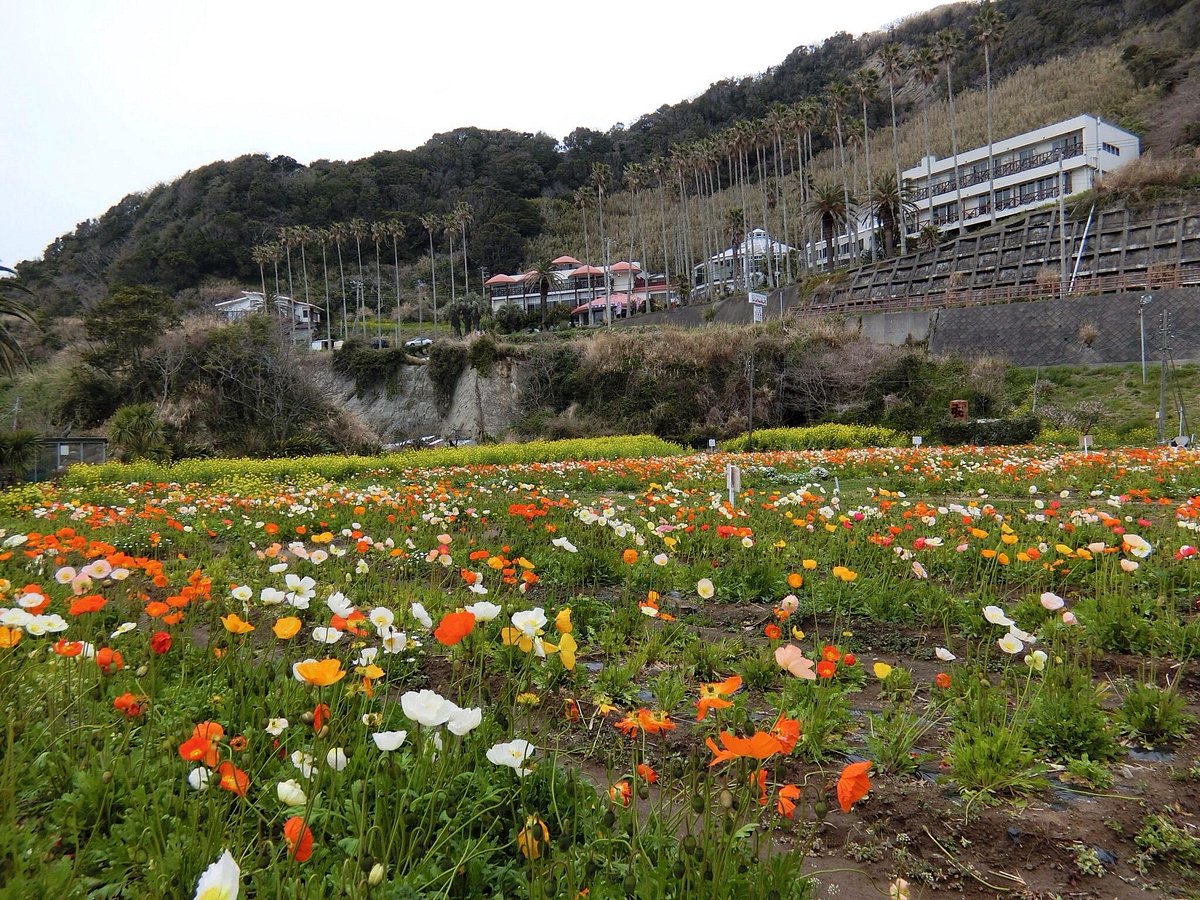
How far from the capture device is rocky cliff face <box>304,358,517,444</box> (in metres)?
31.2

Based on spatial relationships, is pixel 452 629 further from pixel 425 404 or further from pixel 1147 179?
pixel 1147 179

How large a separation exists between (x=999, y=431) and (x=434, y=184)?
276 feet

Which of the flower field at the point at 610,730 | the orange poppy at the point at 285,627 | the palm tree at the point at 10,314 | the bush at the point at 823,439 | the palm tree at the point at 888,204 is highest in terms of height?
the palm tree at the point at 888,204

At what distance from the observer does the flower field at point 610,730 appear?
1471 mm

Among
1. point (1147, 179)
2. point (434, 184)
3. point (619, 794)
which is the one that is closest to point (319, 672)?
point (619, 794)

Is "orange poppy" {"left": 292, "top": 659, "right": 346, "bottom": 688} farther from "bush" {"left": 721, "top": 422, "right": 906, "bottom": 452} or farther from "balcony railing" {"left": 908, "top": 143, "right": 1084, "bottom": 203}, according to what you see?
"balcony railing" {"left": 908, "top": 143, "right": 1084, "bottom": 203}

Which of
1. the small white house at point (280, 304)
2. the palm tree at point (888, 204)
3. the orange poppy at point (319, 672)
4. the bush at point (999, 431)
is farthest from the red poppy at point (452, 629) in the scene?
the small white house at point (280, 304)

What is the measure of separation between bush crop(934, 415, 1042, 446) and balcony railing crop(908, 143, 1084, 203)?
35085 millimetres

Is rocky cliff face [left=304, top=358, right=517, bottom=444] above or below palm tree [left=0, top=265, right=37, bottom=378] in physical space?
below

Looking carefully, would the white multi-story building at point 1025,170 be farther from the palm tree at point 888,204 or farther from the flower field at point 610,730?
the flower field at point 610,730

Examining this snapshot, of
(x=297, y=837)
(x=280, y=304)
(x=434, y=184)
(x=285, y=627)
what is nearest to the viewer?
(x=297, y=837)

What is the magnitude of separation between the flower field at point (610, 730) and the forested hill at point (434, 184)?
241 ft

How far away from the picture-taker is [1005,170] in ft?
169

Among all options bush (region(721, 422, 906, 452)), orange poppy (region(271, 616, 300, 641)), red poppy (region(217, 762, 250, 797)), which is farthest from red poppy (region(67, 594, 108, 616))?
bush (region(721, 422, 906, 452))
